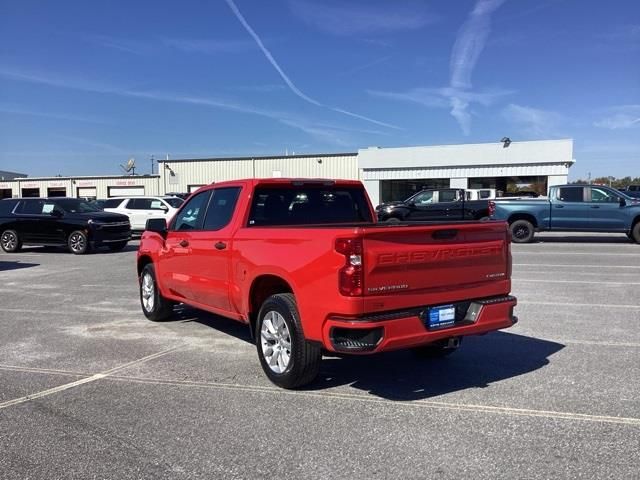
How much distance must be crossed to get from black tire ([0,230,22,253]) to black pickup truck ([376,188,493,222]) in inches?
512

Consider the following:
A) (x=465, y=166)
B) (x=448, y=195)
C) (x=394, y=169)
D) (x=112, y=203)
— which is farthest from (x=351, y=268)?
(x=394, y=169)

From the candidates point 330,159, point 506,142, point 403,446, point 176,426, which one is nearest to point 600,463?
point 403,446

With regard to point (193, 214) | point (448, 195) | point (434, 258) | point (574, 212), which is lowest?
point (434, 258)

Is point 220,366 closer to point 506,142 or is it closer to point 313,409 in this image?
point 313,409

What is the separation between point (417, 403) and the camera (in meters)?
4.70

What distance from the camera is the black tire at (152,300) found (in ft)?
25.7

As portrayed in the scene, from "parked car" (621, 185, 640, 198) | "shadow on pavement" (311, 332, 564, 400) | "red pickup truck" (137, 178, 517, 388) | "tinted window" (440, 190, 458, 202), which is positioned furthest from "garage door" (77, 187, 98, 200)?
"shadow on pavement" (311, 332, 564, 400)

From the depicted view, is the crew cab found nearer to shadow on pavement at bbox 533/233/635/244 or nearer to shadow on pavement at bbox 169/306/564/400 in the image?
shadow on pavement at bbox 533/233/635/244

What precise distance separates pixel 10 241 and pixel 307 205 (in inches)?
625

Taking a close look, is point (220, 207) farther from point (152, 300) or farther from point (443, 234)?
point (443, 234)

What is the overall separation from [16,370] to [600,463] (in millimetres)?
5149

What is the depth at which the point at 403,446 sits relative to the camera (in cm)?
388

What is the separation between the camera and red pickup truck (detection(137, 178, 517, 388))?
14.4 feet

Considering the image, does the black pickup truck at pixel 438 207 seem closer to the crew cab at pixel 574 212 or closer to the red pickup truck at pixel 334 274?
the crew cab at pixel 574 212
